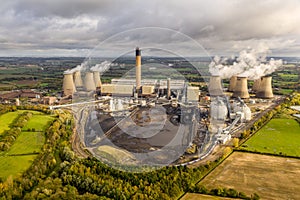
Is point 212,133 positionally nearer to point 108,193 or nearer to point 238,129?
point 238,129

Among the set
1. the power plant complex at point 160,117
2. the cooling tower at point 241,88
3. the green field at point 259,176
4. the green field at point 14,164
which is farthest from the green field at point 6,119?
the cooling tower at point 241,88

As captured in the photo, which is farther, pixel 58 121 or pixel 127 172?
pixel 58 121

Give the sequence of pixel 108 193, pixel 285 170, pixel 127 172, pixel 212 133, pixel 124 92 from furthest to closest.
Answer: pixel 124 92 → pixel 212 133 → pixel 285 170 → pixel 127 172 → pixel 108 193

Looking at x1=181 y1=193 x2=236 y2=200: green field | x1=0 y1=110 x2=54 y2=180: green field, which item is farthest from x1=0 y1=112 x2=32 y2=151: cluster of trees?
x1=181 y1=193 x2=236 y2=200: green field

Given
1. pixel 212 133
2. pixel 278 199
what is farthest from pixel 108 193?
pixel 212 133

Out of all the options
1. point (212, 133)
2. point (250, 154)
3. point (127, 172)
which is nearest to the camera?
point (127, 172)
